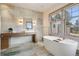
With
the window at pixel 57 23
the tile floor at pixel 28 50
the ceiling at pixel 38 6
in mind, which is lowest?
the tile floor at pixel 28 50

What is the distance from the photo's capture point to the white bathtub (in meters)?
1.99

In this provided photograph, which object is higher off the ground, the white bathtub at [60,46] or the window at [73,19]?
the window at [73,19]

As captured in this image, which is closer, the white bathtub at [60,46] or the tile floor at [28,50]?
the white bathtub at [60,46]

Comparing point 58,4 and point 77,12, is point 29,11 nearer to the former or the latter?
point 58,4

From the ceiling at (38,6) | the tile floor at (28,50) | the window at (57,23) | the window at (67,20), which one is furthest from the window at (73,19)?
the tile floor at (28,50)

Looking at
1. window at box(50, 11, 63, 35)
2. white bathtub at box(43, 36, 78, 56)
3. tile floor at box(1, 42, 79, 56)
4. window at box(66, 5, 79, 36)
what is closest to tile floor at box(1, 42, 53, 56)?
tile floor at box(1, 42, 79, 56)

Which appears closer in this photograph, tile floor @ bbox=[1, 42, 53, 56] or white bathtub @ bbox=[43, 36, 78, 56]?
white bathtub @ bbox=[43, 36, 78, 56]

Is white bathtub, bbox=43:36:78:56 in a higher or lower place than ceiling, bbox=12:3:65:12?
lower

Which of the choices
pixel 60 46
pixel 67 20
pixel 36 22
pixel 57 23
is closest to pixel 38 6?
pixel 36 22

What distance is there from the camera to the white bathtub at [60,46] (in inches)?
78.4

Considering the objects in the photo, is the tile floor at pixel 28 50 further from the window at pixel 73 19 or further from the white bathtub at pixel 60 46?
the window at pixel 73 19

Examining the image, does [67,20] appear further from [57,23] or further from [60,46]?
[60,46]

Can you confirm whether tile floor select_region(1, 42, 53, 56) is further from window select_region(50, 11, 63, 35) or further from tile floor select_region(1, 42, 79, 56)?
window select_region(50, 11, 63, 35)

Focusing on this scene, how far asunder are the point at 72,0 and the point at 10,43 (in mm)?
1504
